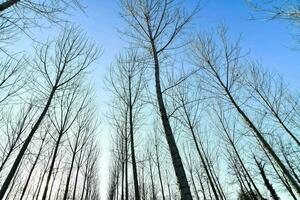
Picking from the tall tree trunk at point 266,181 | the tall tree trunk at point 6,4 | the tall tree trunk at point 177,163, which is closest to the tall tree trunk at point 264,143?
the tall tree trunk at point 177,163

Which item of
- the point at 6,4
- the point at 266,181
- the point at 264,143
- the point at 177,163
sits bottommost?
the point at 177,163

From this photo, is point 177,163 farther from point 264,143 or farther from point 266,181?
point 266,181

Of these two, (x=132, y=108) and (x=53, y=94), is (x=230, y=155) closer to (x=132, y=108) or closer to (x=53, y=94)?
(x=132, y=108)

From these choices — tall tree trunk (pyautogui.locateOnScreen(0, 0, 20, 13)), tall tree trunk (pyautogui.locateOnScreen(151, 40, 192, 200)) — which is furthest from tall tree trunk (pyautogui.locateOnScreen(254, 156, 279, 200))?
tall tree trunk (pyautogui.locateOnScreen(0, 0, 20, 13))

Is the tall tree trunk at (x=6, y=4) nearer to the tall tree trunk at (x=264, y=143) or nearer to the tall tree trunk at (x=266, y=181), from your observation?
the tall tree trunk at (x=264, y=143)

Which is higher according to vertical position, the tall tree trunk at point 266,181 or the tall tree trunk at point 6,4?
the tall tree trunk at point 266,181

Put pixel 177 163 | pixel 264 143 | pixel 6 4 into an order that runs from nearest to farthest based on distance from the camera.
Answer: pixel 6 4, pixel 177 163, pixel 264 143

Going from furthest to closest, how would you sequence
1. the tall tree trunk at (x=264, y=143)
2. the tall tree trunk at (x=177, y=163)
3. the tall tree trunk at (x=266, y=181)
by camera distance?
the tall tree trunk at (x=266, y=181), the tall tree trunk at (x=264, y=143), the tall tree trunk at (x=177, y=163)

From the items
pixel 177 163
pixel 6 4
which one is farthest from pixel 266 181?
pixel 6 4

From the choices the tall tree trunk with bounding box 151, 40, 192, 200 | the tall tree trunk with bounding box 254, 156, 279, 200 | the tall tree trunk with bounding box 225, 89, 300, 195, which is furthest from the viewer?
the tall tree trunk with bounding box 254, 156, 279, 200

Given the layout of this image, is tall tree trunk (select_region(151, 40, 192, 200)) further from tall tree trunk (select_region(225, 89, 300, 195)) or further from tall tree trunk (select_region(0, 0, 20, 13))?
tall tree trunk (select_region(225, 89, 300, 195))

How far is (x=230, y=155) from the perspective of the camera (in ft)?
55.9

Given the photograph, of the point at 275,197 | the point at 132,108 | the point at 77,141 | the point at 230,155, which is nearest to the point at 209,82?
the point at 132,108

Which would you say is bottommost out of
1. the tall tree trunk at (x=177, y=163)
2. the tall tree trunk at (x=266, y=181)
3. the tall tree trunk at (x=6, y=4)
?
the tall tree trunk at (x=177, y=163)
